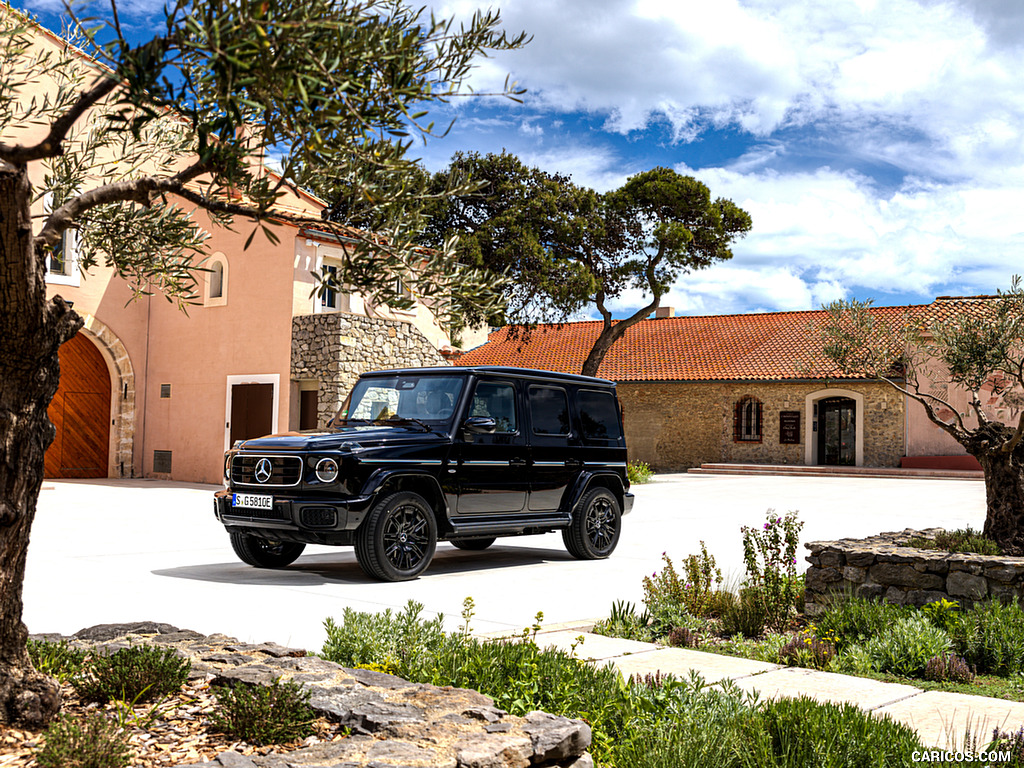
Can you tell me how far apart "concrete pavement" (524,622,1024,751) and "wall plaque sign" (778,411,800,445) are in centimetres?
3208

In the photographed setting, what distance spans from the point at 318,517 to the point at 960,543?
5.58 metres

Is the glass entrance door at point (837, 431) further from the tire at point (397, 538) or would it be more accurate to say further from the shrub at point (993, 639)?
the shrub at point (993, 639)

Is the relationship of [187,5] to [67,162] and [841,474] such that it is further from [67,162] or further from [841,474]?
[841,474]

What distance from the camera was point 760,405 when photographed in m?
37.8

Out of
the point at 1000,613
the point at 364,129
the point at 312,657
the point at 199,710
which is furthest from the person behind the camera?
the point at 1000,613

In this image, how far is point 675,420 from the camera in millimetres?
38969

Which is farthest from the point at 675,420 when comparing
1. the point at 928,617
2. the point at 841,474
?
the point at 928,617

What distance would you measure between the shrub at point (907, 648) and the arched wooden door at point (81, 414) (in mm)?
23788

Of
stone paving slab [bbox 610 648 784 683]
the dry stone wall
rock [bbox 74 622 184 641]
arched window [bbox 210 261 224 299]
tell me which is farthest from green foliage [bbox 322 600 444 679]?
arched window [bbox 210 261 224 299]

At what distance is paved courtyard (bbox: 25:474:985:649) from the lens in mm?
7418

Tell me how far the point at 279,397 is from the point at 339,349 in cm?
224

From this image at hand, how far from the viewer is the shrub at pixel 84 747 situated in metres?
3.05

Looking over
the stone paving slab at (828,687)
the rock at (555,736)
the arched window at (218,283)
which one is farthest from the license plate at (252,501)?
the arched window at (218,283)

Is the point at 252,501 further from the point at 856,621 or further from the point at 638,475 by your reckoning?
the point at 638,475
